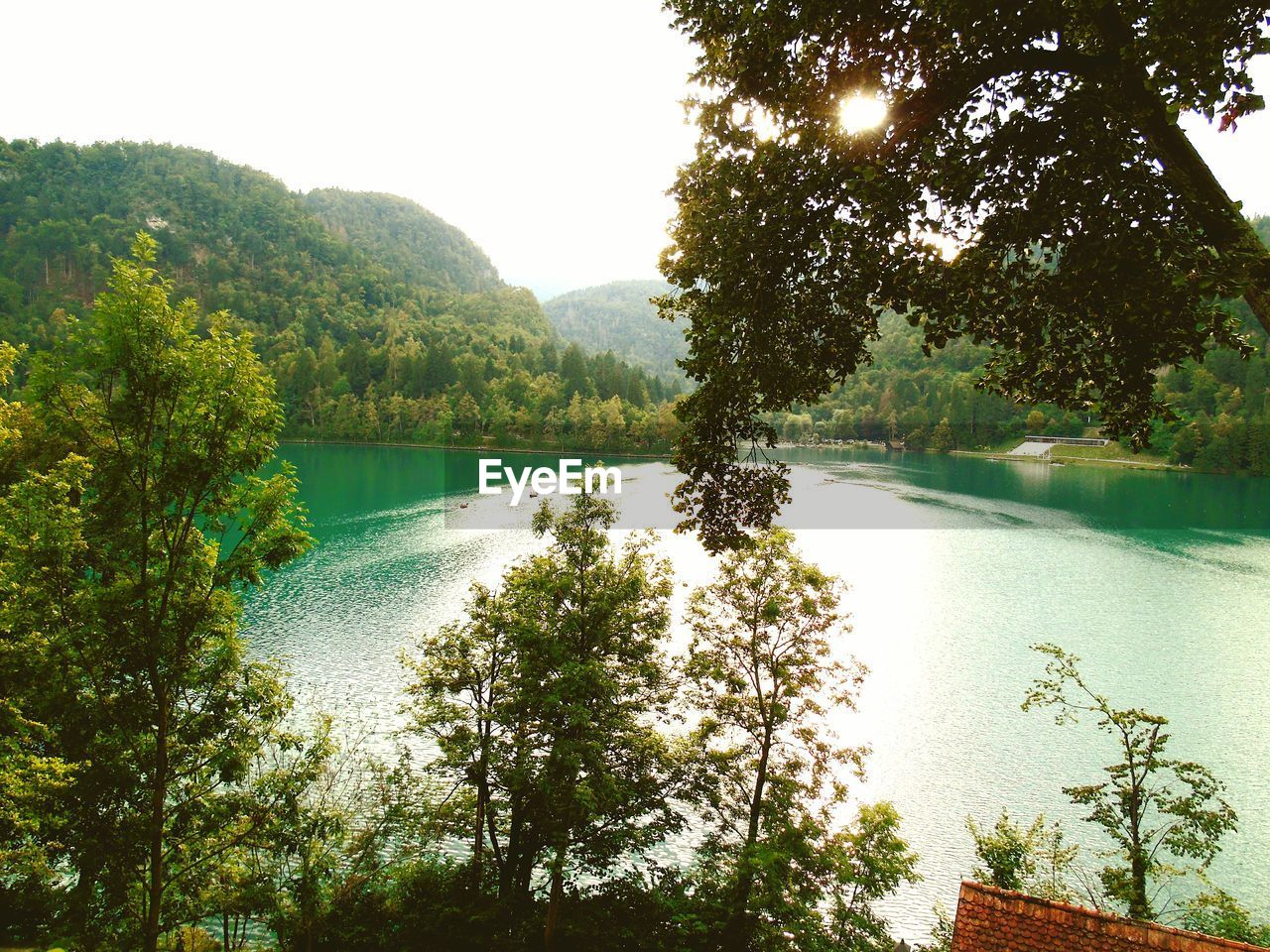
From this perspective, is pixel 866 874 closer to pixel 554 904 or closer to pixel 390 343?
pixel 554 904

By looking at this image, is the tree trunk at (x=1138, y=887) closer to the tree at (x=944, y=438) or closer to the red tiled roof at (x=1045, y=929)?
the red tiled roof at (x=1045, y=929)

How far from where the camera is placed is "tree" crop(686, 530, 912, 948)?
11562mm

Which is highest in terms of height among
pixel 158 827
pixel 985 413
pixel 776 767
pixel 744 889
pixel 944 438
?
pixel 985 413

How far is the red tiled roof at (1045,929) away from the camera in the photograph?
7.67 metres

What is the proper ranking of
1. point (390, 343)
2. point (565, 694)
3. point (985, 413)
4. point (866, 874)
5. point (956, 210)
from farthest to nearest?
point (390, 343) < point (985, 413) < point (866, 874) < point (565, 694) < point (956, 210)

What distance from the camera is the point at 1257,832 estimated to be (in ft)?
53.9

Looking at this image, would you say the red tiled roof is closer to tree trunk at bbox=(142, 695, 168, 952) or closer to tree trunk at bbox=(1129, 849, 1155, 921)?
tree trunk at bbox=(1129, 849, 1155, 921)

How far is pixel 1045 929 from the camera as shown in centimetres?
808

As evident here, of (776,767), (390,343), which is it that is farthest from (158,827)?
(390,343)

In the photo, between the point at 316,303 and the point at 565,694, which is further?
the point at 316,303

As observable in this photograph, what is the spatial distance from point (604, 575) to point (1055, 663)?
2196 centimetres

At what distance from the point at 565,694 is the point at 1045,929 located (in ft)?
23.7

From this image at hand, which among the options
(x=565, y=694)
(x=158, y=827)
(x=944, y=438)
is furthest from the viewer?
(x=944, y=438)

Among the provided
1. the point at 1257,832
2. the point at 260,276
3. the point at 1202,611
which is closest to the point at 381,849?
the point at 1257,832
